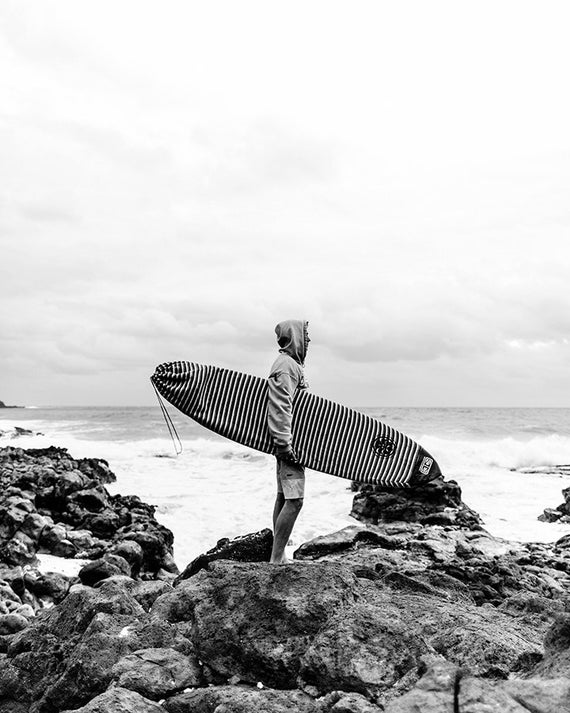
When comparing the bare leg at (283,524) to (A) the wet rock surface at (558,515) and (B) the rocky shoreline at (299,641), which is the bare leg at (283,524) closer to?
(B) the rocky shoreline at (299,641)

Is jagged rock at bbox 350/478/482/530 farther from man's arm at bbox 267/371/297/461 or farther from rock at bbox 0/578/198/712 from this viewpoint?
rock at bbox 0/578/198/712

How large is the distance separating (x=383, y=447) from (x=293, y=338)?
1934 mm

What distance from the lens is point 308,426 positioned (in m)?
7.40

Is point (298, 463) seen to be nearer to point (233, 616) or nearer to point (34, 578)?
point (233, 616)

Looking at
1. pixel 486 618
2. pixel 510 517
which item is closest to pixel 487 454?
pixel 510 517

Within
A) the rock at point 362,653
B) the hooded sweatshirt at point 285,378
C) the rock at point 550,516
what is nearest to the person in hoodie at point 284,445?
the hooded sweatshirt at point 285,378

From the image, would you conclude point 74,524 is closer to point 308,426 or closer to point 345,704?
point 308,426

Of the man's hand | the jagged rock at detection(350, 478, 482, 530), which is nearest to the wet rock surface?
the jagged rock at detection(350, 478, 482, 530)

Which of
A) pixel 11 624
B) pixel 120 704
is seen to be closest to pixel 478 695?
pixel 120 704

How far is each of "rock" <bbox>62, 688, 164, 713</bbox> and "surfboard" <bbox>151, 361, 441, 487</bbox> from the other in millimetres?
3150

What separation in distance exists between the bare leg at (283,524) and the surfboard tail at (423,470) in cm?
175

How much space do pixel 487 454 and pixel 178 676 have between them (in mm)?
29656

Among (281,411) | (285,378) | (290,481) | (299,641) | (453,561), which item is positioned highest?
(285,378)

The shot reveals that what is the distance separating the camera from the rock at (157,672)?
4.55m
